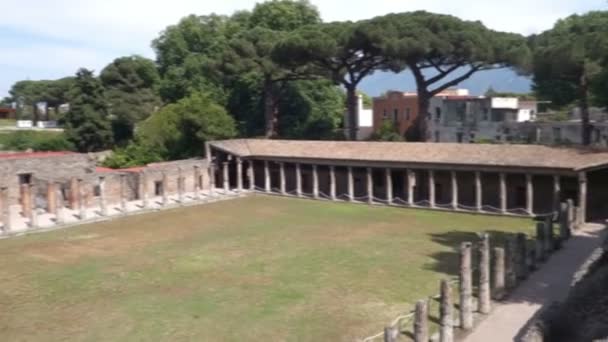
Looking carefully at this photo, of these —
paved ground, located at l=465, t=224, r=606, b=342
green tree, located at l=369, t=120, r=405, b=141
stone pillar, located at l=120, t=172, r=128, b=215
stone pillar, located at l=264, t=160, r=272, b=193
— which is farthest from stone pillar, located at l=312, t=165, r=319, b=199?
paved ground, located at l=465, t=224, r=606, b=342

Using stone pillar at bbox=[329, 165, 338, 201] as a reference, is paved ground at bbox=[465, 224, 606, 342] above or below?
below

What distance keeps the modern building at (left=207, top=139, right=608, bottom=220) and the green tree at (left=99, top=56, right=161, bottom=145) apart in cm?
1965

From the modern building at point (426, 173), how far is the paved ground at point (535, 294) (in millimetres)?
5628

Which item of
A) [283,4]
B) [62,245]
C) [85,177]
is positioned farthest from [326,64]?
[62,245]

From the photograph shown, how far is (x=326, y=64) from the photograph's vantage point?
140ft

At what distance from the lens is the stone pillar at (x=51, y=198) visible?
30.0 m

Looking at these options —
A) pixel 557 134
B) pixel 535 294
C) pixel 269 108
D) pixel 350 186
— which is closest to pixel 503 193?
pixel 350 186

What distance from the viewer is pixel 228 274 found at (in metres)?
19.1

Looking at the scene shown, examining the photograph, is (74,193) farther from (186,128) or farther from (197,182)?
(186,128)

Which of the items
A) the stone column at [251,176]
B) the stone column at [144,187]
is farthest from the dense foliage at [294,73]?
the stone column at [144,187]

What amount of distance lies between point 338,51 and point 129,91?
28.5m

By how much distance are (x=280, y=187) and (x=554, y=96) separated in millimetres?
19285

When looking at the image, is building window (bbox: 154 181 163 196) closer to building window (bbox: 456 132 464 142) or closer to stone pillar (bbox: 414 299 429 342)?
building window (bbox: 456 132 464 142)

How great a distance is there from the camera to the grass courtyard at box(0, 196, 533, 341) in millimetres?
14492
